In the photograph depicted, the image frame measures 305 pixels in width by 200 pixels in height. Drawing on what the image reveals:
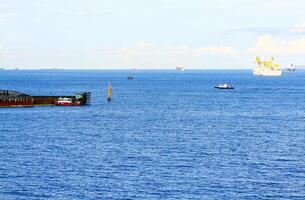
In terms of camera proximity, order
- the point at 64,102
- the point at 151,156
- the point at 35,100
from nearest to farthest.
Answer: the point at 151,156 → the point at 35,100 → the point at 64,102

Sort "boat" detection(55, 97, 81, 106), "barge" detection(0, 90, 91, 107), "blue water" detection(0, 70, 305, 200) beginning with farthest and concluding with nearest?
"boat" detection(55, 97, 81, 106) → "barge" detection(0, 90, 91, 107) → "blue water" detection(0, 70, 305, 200)

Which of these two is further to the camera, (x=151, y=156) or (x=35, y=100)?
(x=35, y=100)

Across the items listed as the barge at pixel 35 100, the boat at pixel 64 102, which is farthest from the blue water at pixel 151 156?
the boat at pixel 64 102

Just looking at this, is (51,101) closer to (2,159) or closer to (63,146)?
(63,146)

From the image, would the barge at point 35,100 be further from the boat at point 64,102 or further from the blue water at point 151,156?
the blue water at point 151,156

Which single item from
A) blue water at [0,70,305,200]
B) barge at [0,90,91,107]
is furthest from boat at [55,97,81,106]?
blue water at [0,70,305,200]

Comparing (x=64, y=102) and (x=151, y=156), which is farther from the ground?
(x=64, y=102)

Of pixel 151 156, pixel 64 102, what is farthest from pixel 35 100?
pixel 151 156

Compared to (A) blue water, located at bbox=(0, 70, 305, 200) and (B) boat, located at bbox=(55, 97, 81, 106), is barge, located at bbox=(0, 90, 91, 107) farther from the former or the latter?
(A) blue water, located at bbox=(0, 70, 305, 200)

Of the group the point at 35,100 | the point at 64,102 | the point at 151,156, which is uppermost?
the point at 35,100

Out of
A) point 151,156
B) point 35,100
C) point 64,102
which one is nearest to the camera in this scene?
point 151,156

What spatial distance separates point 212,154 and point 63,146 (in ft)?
70.7

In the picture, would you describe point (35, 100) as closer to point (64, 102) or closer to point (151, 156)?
point (64, 102)

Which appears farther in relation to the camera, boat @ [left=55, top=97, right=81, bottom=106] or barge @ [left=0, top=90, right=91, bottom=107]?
boat @ [left=55, top=97, right=81, bottom=106]
